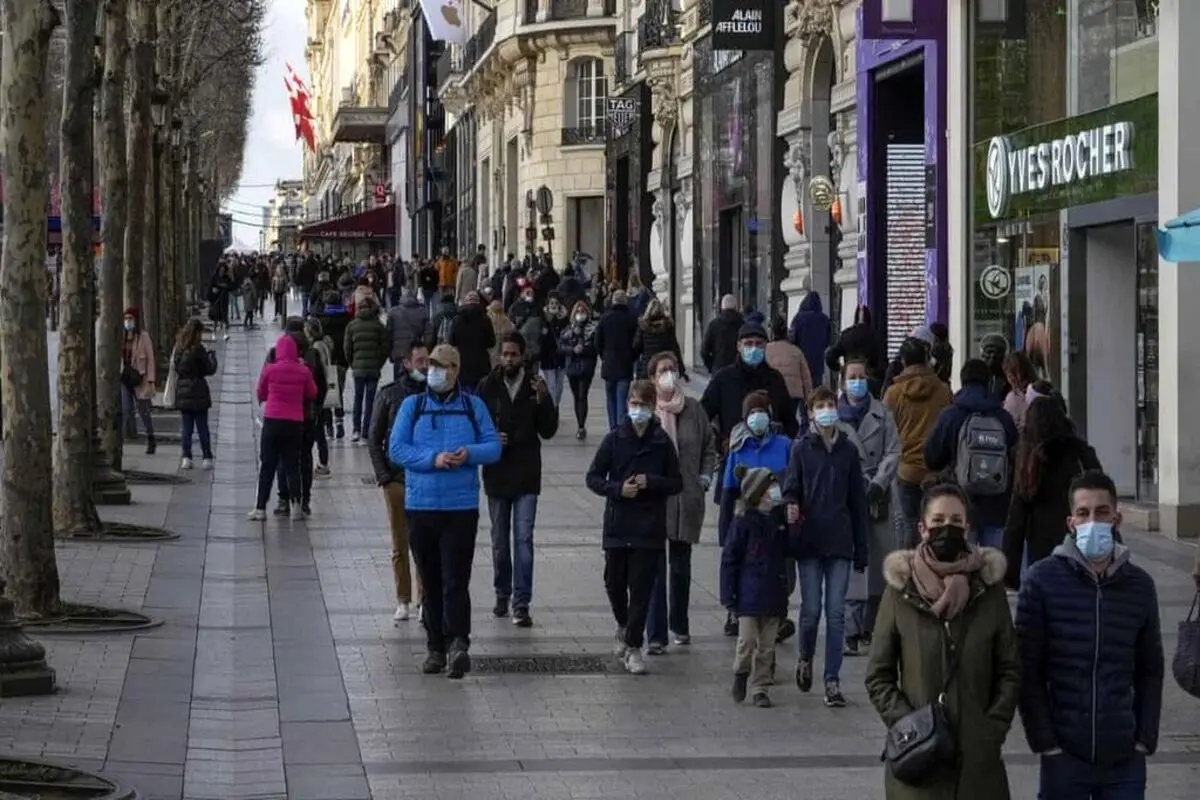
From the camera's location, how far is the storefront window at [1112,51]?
65.6 ft

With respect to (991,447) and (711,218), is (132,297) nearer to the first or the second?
(711,218)

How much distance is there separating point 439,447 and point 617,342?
14765 mm

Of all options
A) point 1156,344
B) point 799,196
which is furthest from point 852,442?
point 799,196

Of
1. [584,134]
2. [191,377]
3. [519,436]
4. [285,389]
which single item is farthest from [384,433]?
[584,134]

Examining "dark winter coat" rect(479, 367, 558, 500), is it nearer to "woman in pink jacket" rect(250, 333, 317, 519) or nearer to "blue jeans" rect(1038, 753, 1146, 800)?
"woman in pink jacket" rect(250, 333, 317, 519)

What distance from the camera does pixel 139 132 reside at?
29.2 meters

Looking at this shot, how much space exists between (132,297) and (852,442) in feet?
62.3

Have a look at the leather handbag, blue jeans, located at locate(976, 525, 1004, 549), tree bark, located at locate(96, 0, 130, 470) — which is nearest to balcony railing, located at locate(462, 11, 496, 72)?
tree bark, located at locate(96, 0, 130, 470)

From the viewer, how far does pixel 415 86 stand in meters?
95.8

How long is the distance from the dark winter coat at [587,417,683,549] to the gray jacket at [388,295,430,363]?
1522cm

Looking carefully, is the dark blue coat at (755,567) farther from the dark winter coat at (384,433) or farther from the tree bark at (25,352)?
the tree bark at (25,352)

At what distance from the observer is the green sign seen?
19922 millimetres

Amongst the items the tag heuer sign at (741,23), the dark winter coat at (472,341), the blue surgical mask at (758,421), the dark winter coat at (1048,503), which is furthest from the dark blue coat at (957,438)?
the tag heuer sign at (741,23)

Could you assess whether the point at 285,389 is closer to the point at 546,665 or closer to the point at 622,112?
the point at 546,665
